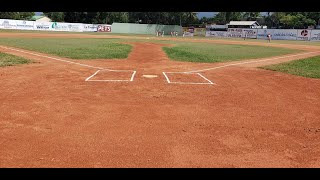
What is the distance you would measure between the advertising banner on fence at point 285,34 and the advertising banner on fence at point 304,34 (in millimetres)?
815

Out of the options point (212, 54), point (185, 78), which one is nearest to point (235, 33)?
point (212, 54)

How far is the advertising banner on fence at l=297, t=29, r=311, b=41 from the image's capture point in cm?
5199

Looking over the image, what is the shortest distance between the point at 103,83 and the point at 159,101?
9.49 feet

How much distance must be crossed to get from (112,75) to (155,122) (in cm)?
574

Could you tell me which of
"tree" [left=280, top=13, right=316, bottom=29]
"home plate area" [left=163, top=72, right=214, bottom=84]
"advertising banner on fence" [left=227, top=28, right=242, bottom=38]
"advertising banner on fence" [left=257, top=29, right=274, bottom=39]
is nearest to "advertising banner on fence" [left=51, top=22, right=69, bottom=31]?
"advertising banner on fence" [left=227, top=28, right=242, bottom=38]

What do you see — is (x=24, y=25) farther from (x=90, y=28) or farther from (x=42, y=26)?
(x=90, y=28)

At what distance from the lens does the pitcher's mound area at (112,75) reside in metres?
10.9

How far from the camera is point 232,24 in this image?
91000mm

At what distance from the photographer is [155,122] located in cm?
639

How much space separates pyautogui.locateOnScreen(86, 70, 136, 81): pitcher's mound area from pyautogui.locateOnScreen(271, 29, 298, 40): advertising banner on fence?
49.8 metres

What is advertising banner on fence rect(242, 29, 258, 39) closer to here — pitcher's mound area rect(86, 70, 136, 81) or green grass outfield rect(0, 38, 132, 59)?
green grass outfield rect(0, 38, 132, 59)

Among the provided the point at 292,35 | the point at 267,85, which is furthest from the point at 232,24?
the point at 267,85

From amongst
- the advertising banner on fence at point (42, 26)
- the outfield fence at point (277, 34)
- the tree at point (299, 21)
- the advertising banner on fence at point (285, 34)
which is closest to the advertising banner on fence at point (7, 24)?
the advertising banner on fence at point (42, 26)
